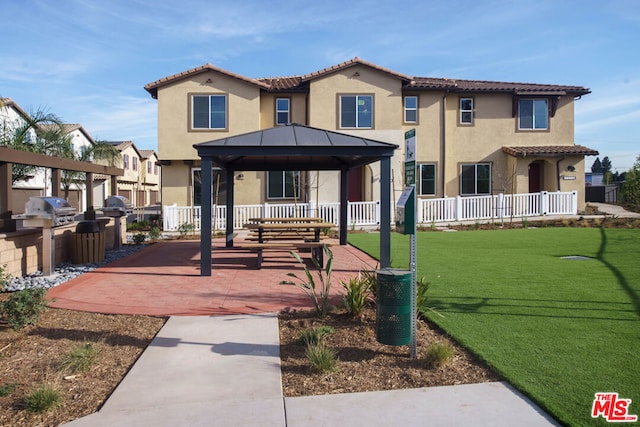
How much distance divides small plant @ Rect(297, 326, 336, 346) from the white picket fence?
46.4ft

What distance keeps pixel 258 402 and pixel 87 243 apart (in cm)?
871

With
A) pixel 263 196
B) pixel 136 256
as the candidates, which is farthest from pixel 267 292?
pixel 263 196

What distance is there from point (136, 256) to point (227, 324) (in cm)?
719

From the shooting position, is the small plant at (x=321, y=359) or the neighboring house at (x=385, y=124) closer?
the small plant at (x=321, y=359)

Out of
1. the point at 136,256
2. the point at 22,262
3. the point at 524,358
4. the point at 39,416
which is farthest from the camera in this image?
the point at 136,256

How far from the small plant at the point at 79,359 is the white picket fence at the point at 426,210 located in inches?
589

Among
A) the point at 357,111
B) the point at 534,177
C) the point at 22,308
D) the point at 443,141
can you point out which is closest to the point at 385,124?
the point at 357,111

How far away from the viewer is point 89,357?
4801 millimetres

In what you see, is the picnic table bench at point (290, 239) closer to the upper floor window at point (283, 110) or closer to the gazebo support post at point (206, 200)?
the gazebo support post at point (206, 200)

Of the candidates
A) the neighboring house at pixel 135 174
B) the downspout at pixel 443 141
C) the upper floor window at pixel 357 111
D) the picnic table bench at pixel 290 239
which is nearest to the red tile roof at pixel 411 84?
the downspout at pixel 443 141

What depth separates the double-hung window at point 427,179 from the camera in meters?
23.2

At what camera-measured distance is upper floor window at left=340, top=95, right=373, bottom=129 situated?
21.8m

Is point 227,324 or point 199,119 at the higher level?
point 199,119

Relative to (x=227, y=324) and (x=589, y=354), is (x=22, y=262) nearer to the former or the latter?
(x=227, y=324)
